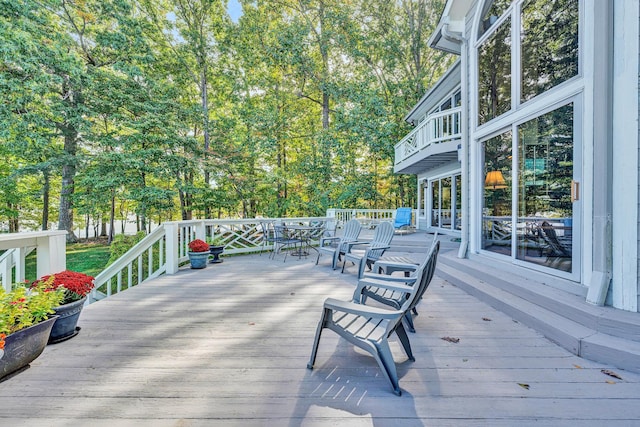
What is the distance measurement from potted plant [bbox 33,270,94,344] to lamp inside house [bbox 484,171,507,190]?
5237mm

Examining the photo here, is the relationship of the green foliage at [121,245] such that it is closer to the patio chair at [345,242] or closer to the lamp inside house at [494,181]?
the patio chair at [345,242]

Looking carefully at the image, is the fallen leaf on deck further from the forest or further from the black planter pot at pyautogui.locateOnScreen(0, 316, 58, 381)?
the forest

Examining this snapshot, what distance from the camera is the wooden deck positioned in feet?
5.12

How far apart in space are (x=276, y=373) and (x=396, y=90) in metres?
15.5

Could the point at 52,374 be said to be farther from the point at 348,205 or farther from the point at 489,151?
the point at 348,205

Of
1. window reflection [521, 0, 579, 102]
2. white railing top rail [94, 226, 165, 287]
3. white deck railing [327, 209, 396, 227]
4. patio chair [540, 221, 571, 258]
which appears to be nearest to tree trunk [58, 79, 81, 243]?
white railing top rail [94, 226, 165, 287]

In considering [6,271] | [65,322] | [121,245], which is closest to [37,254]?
[6,271]

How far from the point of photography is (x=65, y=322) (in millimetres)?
2453

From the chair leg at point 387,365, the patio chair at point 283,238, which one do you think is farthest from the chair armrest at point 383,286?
the patio chair at point 283,238

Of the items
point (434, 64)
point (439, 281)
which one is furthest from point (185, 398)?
point (434, 64)

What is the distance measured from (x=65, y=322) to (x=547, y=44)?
590 centimetres

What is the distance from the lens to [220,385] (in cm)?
184

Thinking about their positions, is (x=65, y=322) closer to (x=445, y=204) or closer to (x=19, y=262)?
(x=19, y=262)

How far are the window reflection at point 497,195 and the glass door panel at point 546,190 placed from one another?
9.1 inches
